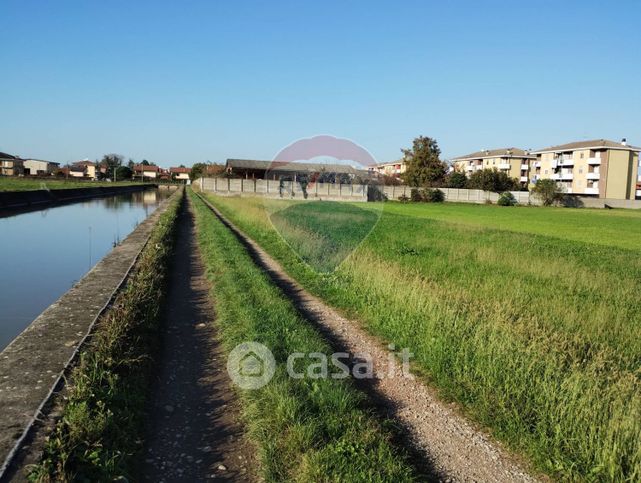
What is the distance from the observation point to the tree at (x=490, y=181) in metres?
73.5

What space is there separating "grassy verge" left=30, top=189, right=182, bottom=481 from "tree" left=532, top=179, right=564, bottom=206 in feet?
230

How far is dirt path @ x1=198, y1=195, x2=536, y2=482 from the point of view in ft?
11.8

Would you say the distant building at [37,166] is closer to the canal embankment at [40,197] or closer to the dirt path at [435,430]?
the canal embankment at [40,197]

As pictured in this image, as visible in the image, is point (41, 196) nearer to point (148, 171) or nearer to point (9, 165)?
point (9, 165)

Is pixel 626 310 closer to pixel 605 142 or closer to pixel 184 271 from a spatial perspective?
pixel 184 271

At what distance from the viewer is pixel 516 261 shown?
12484 millimetres

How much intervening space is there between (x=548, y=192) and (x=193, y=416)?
235 feet

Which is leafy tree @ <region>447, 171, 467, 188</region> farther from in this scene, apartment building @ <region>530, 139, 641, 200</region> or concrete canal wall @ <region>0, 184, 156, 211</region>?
concrete canal wall @ <region>0, 184, 156, 211</region>

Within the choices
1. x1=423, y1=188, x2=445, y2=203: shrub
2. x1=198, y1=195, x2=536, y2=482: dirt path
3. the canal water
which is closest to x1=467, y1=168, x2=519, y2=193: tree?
x1=423, y1=188, x2=445, y2=203: shrub

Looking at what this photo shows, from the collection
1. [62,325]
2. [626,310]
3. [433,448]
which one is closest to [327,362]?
[433,448]

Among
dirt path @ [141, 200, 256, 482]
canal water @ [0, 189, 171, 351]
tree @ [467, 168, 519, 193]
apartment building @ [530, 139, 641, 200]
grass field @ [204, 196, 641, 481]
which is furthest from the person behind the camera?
apartment building @ [530, 139, 641, 200]

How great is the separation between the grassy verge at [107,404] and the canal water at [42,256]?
1.95m

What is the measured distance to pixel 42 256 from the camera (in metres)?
14.7

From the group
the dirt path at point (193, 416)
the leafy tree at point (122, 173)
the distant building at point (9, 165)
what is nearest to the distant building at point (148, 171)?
the leafy tree at point (122, 173)
